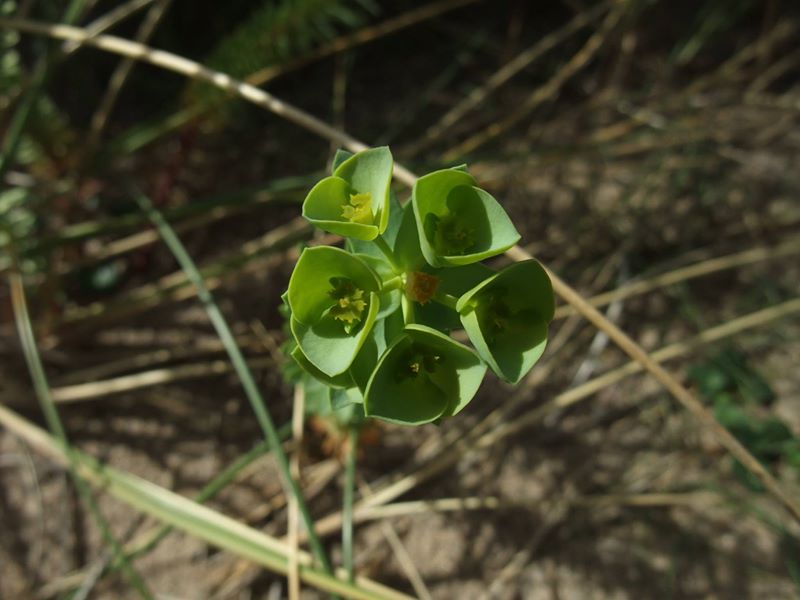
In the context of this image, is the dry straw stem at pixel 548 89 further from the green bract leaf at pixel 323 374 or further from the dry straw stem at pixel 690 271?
the green bract leaf at pixel 323 374

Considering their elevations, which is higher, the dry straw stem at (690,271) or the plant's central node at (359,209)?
the plant's central node at (359,209)

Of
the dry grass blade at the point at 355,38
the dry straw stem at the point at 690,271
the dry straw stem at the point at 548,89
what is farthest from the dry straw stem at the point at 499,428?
the dry grass blade at the point at 355,38

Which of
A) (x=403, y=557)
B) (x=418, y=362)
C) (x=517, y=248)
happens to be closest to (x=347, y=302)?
(x=418, y=362)

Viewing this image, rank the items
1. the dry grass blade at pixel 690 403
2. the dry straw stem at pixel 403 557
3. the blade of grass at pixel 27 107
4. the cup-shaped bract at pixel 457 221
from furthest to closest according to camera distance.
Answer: the dry straw stem at pixel 403 557, the blade of grass at pixel 27 107, the dry grass blade at pixel 690 403, the cup-shaped bract at pixel 457 221

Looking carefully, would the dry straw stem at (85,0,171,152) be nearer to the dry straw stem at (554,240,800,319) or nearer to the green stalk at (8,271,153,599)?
the green stalk at (8,271,153,599)

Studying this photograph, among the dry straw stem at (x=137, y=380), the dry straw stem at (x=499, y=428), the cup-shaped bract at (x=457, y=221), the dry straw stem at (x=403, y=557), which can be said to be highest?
the cup-shaped bract at (x=457, y=221)

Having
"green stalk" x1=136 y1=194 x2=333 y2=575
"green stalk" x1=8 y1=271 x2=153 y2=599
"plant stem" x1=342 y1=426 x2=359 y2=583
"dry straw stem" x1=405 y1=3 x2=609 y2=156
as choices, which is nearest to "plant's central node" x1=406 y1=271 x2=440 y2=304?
"green stalk" x1=136 y1=194 x2=333 y2=575

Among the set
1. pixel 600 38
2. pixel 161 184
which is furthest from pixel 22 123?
pixel 600 38
